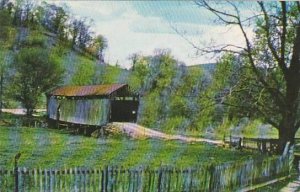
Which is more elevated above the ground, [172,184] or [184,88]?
[184,88]

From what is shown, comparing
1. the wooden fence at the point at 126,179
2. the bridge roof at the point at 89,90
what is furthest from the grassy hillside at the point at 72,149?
the bridge roof at the point at 89,90

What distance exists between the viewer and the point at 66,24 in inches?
230

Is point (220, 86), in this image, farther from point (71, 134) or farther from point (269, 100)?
point (71, 134)

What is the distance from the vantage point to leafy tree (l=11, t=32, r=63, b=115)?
593 cm

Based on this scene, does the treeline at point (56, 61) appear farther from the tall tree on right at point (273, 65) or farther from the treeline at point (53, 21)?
the tall tree on right at point (273, 65)

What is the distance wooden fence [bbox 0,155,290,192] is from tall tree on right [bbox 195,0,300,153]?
4232mm

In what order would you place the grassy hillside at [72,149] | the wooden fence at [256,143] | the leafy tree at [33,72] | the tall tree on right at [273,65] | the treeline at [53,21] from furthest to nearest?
the wooden fence at [256,143]
the tall tree on right at [273,65]
the grassy hillside at [72,149]
the leafy tree at [33,72]
the treeline at [53,21]

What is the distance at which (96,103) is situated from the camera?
6.73 m

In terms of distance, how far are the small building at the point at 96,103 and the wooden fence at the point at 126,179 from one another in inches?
34.3

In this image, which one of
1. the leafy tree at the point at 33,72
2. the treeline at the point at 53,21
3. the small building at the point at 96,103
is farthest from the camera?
the small building at the point at 96,103

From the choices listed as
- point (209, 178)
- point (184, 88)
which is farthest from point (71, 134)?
point (184, 88)

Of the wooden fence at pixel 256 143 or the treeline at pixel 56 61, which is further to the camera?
the wooden fence at pixel 256 143

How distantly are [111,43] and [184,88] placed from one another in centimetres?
339

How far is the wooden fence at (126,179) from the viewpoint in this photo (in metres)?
6.92
